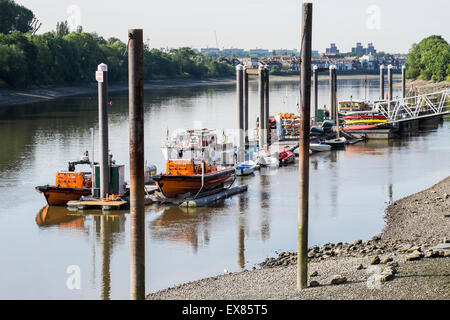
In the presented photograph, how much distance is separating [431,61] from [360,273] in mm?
149244

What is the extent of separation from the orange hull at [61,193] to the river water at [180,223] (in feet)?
1.83

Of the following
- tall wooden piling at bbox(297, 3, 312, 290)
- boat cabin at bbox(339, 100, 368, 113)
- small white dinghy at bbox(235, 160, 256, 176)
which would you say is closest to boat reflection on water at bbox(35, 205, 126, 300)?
tall wooden piling at bbox(297, 3, 312, 290)

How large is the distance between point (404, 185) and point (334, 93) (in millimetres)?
27178

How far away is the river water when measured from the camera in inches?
894

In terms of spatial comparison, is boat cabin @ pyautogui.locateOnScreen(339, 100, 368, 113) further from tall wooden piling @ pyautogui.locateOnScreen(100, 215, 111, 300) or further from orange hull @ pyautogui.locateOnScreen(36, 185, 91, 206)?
tall wooden piling @ pyautogui.locateOnScreen(100, 215, 111, 300)

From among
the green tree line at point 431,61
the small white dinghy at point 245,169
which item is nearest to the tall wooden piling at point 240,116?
the small white dinghy at point 245,169

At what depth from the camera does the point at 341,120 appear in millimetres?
66438

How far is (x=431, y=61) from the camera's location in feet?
526

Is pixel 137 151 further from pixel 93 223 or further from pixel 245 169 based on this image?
pixel 245 169

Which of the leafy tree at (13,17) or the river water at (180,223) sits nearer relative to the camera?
the river water at (180,223)

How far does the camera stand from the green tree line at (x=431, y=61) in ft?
508

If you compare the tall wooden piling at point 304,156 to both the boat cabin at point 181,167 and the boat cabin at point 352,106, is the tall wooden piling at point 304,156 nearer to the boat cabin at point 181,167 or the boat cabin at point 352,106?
the boat cabin at point 181,167

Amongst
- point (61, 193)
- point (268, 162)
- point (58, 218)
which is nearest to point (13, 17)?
point (268, 162)

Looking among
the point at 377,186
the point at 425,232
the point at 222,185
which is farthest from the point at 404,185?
the point at 425,232
